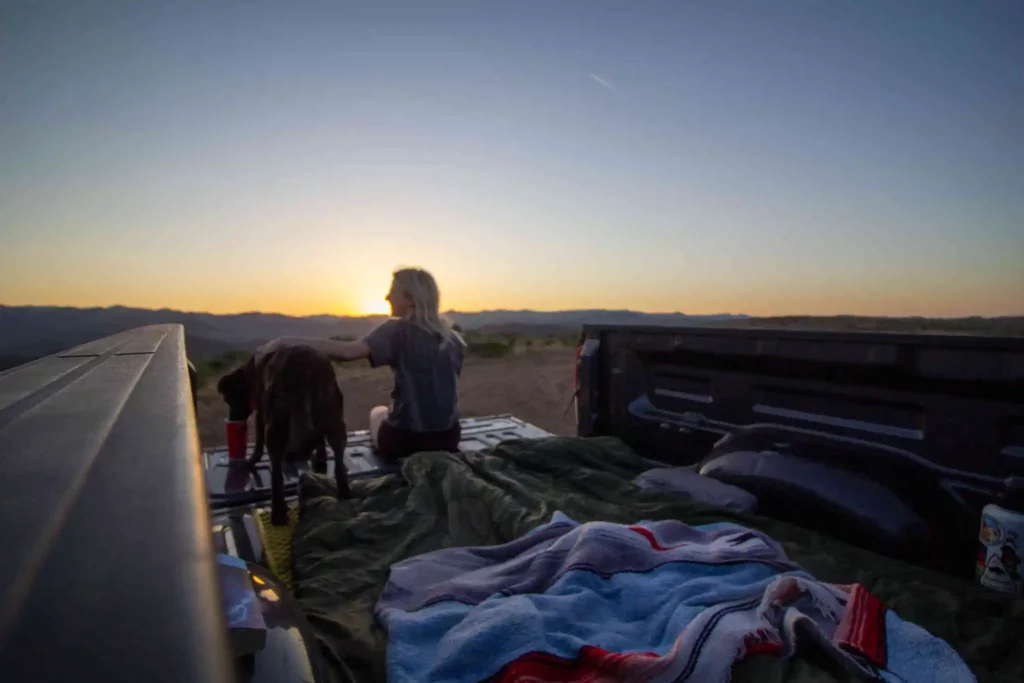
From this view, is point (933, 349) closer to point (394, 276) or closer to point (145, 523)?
point (145, 523)

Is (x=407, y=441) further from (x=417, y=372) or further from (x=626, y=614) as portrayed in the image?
(x=626, y=614)

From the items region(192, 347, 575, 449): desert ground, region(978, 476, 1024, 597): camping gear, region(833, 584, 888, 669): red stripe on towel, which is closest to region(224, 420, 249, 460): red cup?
region(192, 347, 575, 449): desert ground

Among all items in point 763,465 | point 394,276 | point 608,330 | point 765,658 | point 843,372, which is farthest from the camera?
point 394,276

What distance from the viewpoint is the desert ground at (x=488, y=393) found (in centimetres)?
953

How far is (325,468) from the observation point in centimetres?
432

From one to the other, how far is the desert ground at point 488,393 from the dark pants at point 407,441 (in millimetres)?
2439

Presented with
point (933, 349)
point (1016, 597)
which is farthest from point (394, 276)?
point (1016, 597)

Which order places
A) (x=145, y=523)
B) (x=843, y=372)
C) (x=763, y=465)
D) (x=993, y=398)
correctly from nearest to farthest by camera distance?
(x=145, y=523)
(x=993, y=398)
(x=843, y=372)
(x=763, y=465)

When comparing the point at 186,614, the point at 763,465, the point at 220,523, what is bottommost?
the point at 220,523

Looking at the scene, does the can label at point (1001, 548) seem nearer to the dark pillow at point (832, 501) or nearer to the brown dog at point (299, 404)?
the dark pillow at point (832, 501)

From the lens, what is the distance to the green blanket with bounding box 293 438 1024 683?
6.32 feet

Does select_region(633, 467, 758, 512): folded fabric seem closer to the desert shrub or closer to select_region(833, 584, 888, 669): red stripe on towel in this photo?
select_region(833, 584, 888, 669): red stripe on towel

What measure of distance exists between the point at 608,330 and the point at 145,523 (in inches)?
150

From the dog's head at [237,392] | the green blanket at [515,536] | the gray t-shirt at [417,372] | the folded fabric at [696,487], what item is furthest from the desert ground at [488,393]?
the folded fabric at [696,487]
